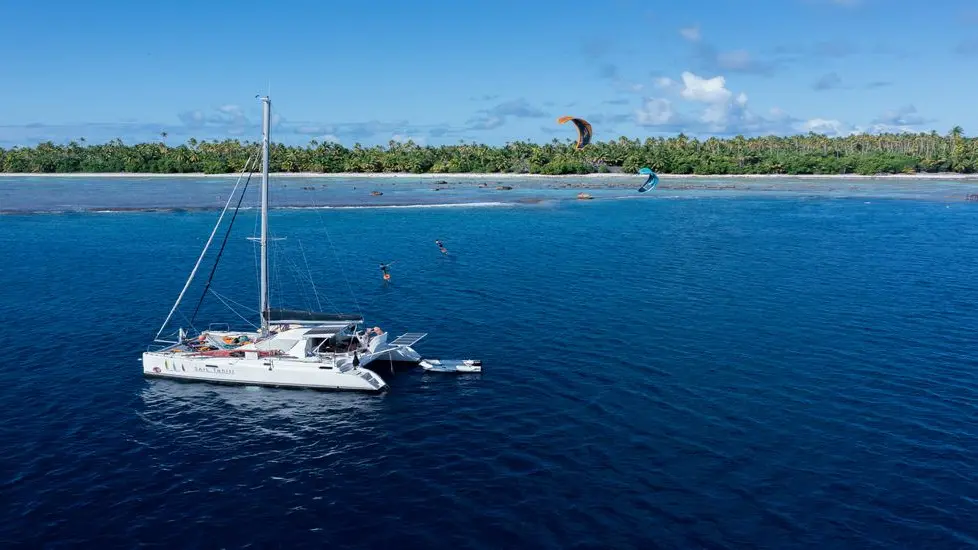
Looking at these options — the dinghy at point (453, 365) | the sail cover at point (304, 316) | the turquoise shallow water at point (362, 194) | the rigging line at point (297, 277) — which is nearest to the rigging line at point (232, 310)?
the rigging line at point (297, 277)

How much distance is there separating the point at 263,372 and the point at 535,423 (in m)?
14.6

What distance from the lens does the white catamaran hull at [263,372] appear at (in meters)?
35.4

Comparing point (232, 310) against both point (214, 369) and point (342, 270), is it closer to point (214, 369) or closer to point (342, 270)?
point (214, 369)

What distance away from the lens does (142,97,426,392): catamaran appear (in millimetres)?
35688

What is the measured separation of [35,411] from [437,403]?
1896 cm

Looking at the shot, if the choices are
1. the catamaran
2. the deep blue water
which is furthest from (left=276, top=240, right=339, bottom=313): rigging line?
the catamaran

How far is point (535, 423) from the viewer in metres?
31.5

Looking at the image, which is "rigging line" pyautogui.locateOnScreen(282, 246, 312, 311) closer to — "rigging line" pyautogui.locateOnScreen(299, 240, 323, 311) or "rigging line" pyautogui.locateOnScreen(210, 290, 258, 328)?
"rigging line" pyautogui.locateOnScreen(299, 240, 323, 311)

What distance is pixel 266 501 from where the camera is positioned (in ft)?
82.2

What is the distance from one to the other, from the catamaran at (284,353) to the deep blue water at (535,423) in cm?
100

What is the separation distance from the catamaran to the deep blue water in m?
1.00

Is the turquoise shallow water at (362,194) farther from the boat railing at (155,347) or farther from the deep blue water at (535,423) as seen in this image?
the boat railing at (155,347)

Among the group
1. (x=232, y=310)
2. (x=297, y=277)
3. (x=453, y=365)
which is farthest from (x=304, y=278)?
(x=453, y=365)

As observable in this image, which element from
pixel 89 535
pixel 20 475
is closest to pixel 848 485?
pixel 89 535
